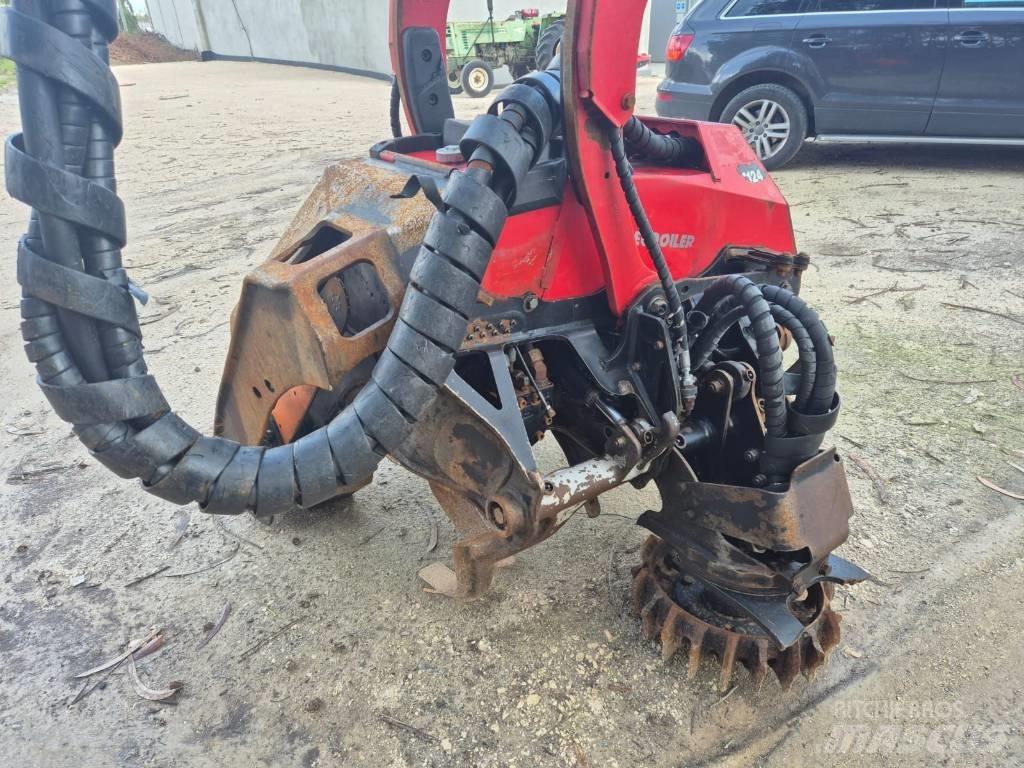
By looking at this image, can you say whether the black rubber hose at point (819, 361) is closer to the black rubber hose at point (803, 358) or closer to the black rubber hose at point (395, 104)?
the black rubber hose at point (803, 358)

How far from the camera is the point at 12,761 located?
1996 millimetres

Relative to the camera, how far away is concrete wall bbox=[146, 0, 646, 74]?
1566cm

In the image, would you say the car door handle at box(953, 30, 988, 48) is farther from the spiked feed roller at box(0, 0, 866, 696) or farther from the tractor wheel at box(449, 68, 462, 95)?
the tractor wheel at box(449, 68, 462, 95)

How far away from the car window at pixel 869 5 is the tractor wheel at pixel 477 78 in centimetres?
852

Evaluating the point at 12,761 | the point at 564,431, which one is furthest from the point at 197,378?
the point at 564,431

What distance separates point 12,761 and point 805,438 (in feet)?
7.55

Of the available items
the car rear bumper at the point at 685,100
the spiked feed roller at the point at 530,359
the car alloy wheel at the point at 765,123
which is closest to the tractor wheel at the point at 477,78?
the car rear bumper at the point at 685,100

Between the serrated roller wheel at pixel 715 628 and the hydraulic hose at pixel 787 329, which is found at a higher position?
the hydraulic hose at pixel 787 329

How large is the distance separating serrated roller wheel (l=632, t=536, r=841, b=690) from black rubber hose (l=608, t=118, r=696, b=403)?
659 millimetres

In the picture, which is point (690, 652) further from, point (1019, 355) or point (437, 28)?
point (1019, 355)

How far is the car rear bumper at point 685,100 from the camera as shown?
22.2ft

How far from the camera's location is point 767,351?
6.04ft

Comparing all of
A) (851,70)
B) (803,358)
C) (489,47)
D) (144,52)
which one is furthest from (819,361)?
(144,52)

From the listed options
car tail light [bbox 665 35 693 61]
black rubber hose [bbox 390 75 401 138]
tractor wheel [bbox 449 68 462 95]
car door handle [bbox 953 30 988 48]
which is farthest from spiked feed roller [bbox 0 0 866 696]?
tractor wheel [bbox 449 68 462 95]
